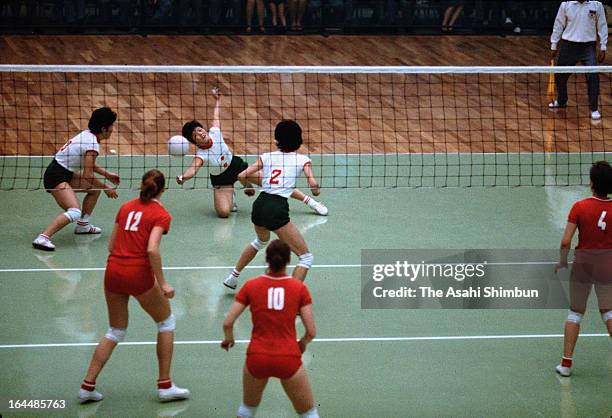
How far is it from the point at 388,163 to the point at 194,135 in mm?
3936

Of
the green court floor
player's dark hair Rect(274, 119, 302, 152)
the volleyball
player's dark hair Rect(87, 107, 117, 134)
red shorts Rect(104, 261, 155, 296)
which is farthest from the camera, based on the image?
the volleyball

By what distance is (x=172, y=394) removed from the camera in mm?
7902

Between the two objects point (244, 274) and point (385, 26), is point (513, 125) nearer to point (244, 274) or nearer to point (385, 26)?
point (385, 26)

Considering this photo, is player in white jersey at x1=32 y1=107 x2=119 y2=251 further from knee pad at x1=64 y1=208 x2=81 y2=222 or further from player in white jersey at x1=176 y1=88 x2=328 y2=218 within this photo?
player in white jersey at x1=176 y1=88 x2=328 y2=218

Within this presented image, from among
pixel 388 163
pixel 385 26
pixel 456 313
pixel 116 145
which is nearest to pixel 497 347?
pixel 456 313

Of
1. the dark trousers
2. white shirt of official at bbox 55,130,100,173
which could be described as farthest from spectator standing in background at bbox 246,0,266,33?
white shirt of official at bbox 55,130,100,173

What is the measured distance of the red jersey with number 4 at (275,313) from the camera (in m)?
6.70

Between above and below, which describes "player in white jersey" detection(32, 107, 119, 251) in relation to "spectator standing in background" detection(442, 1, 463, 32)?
below

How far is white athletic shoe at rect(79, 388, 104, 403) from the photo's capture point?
7.85 meters

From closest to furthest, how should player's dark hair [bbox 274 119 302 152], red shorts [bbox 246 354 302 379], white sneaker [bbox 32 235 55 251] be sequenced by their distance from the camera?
red shorts [bbox 246 354 302 379], player's dark hair [bbox 274 119 302 152], white sneaker [bbox 32 235 55 251]

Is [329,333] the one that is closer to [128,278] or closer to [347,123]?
[128,278]

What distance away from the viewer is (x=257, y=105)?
702 inches

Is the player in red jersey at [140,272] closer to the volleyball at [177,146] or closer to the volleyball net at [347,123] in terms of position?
the volleyball at [177,146]

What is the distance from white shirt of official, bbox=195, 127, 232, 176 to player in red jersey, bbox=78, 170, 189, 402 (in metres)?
4.74
